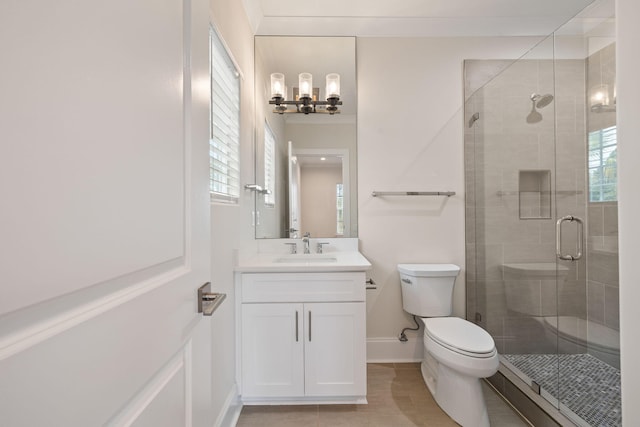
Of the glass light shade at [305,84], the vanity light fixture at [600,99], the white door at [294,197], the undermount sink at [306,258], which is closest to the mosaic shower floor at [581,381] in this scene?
the undermount sink at [306,258]

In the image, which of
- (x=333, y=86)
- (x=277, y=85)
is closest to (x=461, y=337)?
(x=333, y=86)

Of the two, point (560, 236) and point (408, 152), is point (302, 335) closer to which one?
point (408, 152)

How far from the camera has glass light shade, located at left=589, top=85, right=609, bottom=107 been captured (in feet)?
5.49

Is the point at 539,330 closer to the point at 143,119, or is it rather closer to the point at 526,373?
the point at 526,373

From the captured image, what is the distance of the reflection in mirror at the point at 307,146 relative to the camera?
6.93 ft

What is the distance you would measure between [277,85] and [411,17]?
1.16m

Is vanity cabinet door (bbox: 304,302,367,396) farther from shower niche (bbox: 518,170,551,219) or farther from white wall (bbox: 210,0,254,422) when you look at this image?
shower niche (bbox: 518,170,551,219)

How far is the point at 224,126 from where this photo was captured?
1467 millimetres

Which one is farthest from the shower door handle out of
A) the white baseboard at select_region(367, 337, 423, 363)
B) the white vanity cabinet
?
the white vanity cabinet

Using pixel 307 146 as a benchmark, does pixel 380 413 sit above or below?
below

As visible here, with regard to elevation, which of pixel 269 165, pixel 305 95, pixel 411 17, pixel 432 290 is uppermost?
pixel 411 17

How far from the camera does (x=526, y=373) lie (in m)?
1.68

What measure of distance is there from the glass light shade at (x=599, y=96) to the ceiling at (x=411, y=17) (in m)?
0.80

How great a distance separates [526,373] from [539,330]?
12.3 inches
